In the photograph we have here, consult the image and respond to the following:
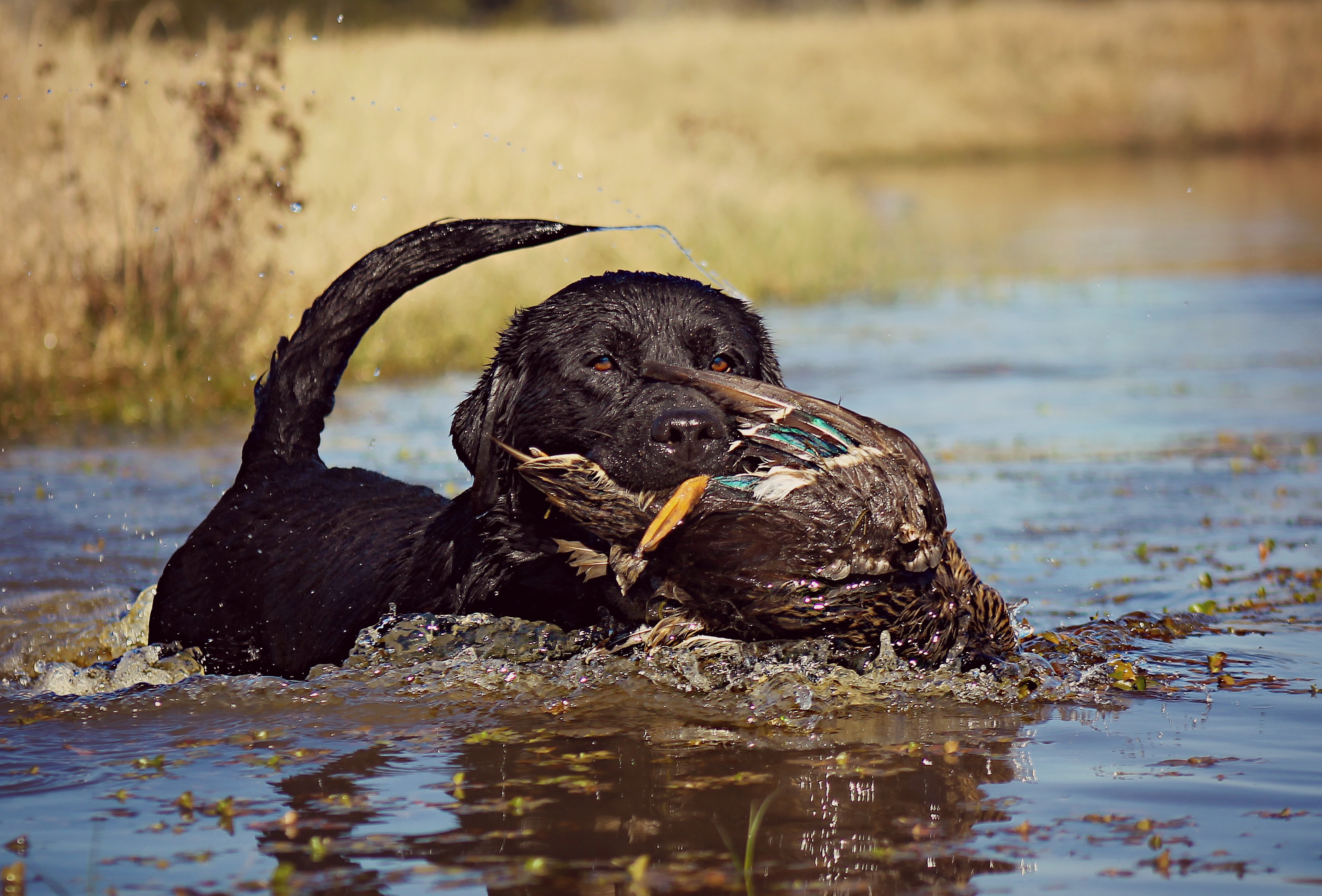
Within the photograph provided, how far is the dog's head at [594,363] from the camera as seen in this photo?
430 cm

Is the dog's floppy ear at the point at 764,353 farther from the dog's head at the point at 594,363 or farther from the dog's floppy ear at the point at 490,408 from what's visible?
the dog's floppy ear at the point at 490,408

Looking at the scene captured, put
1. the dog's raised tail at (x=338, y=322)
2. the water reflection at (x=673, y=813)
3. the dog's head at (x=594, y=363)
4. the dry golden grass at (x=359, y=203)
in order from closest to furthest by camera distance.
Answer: the water reflection at (x=673, y=813) → the dog's head at (x=594, y=363) → the dog's raised tail at (x=338, y=322) → the dry golden grass at (x=359, y=203)

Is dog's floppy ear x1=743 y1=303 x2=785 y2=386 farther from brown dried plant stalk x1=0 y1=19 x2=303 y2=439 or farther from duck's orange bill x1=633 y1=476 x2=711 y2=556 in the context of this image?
brown dried plant stalk x1=0 y1=19 x2=303 y2=439

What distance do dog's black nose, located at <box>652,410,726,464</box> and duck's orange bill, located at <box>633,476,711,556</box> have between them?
227 mm

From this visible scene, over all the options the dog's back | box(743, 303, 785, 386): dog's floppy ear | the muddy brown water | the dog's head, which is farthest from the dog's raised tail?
the muddy brown water

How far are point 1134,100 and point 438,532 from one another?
39578mm

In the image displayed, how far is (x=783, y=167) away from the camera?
73.2ft

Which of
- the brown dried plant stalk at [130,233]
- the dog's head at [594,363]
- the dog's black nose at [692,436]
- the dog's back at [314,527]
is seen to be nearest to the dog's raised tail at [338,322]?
the dog's back at [314,527]

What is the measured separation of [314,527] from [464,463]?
575 millimetres

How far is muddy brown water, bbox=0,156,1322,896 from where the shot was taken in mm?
2891

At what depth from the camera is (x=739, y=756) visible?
3602 millimetres

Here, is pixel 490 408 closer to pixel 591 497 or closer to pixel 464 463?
pixel 464 463

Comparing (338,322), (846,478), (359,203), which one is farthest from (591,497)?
(359,203)

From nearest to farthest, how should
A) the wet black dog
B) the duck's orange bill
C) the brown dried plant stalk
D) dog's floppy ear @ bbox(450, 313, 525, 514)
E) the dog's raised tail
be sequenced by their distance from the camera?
1. the duck's orange bill
2. the wet black dog
3. dog's floppy ear @ bbox(450, 313, 525, 514)
4. the dog's raised tail
5. the brown dried plant stalk
